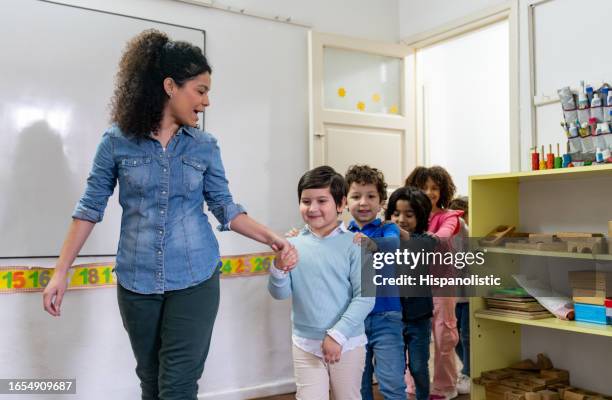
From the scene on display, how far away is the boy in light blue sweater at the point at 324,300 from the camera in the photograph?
6.02 feet

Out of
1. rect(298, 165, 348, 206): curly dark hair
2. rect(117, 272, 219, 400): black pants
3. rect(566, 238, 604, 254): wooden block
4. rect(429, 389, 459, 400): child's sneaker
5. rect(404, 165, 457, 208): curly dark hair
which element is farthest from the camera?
rect(404, 165, 457, 208): curly dark hair

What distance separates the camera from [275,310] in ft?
10.4

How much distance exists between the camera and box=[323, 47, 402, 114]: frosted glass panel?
3.44m

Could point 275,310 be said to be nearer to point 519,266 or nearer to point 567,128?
point 519,266

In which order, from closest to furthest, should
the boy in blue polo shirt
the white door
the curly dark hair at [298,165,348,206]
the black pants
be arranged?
the black pants, the curly dark hair at [298,165,348,206], the boy in blue polo shirt, the white door

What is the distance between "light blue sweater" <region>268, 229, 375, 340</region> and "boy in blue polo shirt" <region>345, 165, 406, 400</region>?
0.23 m

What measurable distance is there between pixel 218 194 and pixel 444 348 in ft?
5.83

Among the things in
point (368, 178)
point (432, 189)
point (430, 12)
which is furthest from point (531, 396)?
point (430, 12)

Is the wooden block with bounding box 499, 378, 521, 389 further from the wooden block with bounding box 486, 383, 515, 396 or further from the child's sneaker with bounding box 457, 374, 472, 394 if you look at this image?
the child's sneaker with bounding box 457, 374, 472, 394

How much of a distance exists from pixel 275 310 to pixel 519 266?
1.33m

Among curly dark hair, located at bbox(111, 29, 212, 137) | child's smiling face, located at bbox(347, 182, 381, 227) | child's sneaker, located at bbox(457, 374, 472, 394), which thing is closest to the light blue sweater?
child's smiling face, located at bbox(347, 182, 381, 227)

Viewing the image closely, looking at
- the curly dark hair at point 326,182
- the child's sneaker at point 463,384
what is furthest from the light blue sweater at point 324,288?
the child's sneaker at point 463,384

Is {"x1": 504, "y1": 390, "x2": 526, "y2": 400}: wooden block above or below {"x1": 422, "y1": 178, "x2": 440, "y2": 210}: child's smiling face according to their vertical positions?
below

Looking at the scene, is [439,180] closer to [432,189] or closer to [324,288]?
[432,189]
